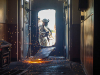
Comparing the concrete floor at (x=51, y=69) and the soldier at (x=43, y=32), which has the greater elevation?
the soldier at (x=43, y=32)

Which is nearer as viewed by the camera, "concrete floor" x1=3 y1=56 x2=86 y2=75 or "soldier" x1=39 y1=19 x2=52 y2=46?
"concrete floor" x1=3 y1=56 x2=86 y2=75

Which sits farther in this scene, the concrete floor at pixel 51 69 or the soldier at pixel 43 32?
the soldier at pixel 43 32

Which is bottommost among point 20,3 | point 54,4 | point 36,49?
point 36,49

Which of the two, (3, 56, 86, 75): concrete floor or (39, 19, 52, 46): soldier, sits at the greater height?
(39, 19, 52, 46): soldier

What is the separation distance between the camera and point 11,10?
16.6 feet

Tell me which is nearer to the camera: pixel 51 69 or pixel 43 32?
pixel 51 69

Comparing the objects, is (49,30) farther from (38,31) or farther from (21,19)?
(21,19)

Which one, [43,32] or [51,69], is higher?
[43,32]

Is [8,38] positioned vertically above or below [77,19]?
below
